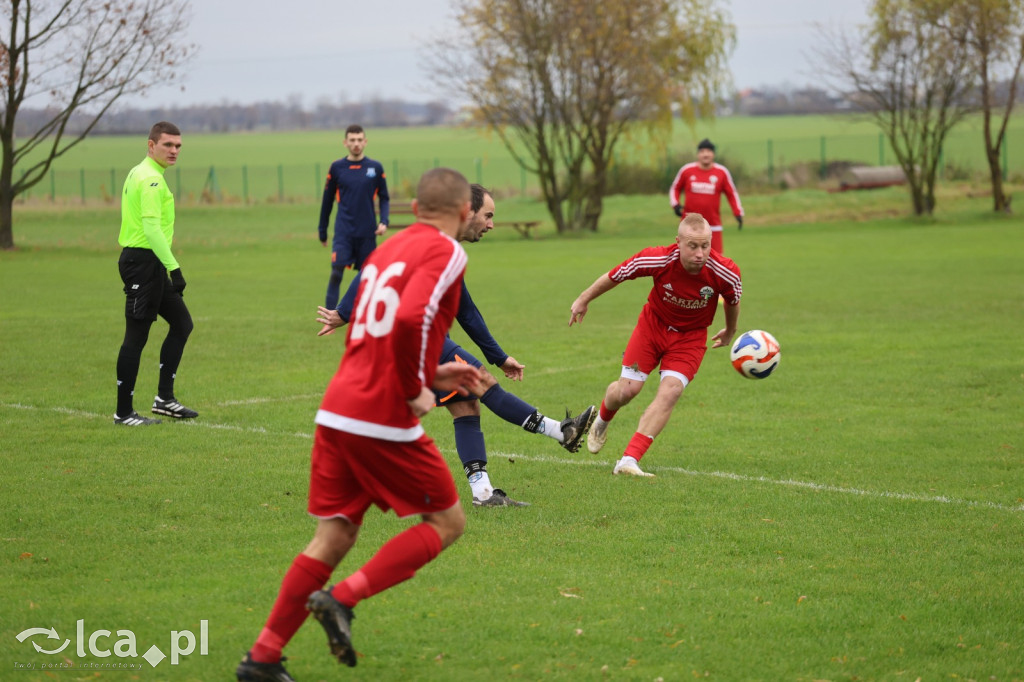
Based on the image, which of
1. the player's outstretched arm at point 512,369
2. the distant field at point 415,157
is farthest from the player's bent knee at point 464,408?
the distant field at point 415,157

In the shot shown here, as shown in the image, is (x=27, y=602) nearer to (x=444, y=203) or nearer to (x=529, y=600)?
(x=529, y=600)

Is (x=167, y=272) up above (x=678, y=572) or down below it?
above

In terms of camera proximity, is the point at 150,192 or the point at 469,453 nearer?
the point at 469,453

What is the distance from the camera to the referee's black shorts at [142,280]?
8602mm

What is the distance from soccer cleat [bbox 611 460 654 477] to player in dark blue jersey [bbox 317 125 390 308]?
7319 millimetres

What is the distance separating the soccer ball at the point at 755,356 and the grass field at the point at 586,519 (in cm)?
60

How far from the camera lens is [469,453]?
6.52 m

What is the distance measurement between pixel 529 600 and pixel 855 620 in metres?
1.42

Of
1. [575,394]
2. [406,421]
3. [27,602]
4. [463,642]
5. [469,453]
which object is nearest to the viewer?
[406,421]

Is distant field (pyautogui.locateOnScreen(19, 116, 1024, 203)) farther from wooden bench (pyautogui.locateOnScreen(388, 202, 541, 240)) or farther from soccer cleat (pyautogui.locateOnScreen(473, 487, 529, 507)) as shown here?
soccer cleat (pyautogui.locateOnScreen(473, 487, 529, 507))

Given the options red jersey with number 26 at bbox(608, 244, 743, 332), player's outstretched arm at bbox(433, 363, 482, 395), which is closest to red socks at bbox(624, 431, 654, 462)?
red jersey with number 26 at bbox(608, 244, 743, 332)

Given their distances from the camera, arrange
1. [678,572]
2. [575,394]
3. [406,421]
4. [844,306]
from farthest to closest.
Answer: [844,306] < [575,394] < [678,572] < [406,421]

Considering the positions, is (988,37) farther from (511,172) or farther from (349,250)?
(511,172)

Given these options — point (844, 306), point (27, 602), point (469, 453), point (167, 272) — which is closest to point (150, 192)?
point (167, 272)
